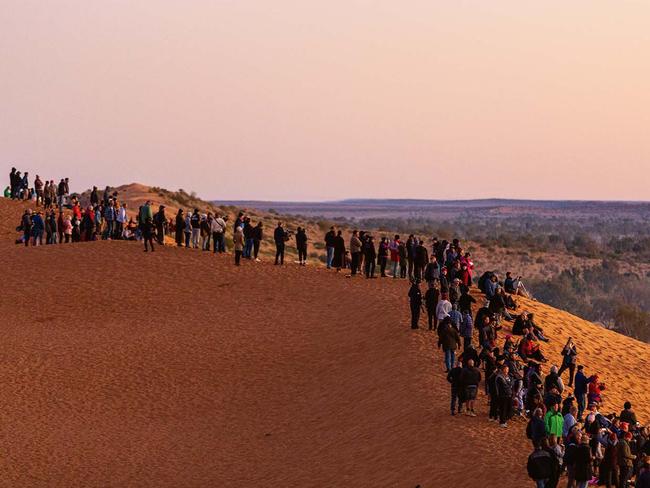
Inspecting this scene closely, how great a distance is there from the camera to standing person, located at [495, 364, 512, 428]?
858 inches

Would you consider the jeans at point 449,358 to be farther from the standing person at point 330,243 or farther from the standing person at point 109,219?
the standing person at point 109,219

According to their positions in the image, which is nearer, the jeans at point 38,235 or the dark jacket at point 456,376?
the dark jacket at point 456,376

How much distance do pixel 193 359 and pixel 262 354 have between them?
189 centimetres

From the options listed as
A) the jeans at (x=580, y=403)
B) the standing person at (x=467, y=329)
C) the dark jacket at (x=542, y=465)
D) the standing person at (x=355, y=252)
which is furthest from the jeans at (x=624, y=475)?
the standing person at (x=355, y=252)

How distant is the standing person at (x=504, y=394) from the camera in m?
21.8

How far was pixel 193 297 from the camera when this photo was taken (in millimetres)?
37000

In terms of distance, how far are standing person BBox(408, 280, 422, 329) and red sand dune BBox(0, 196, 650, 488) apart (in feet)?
1.50

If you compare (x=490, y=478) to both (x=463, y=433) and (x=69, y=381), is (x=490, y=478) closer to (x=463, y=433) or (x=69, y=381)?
(x=463, y=433)

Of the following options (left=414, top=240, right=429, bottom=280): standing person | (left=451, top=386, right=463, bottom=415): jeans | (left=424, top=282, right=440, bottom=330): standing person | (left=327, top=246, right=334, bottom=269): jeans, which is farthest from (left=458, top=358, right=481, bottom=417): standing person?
(left=327, top=246, right=334, bottom=269): jeans

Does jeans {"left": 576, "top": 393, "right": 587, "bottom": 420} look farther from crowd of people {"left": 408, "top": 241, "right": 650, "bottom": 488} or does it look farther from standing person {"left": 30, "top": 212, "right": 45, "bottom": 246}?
standing person {"left": 30, "top": 212, "right": 45, "bottom": 246}

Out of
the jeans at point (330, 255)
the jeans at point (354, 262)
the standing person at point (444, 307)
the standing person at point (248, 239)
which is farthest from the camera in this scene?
the jeans at point (330, 255)

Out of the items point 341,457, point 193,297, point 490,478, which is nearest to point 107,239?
point 193,297

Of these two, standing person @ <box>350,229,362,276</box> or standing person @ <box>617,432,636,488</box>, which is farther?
standing person @ <box>350,229,362,276</box>

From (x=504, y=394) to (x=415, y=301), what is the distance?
24.3 ft
